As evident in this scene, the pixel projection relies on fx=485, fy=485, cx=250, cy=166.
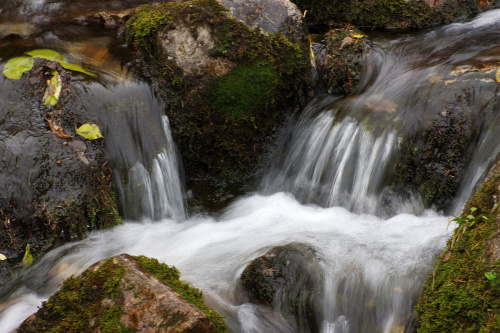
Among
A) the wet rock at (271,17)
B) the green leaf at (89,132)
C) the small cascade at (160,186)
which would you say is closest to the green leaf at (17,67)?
the green leaf at (89,132)

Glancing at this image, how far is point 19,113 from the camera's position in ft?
17.2

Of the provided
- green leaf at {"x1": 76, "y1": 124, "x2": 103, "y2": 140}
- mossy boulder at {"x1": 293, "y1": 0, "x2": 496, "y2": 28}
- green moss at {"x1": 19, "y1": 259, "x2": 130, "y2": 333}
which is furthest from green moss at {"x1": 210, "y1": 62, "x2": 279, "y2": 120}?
green moss at {"x1": 19, "y1": 259, "x2": 130, "y2": 333}

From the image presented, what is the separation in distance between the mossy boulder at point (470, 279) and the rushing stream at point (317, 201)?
17.7 inches

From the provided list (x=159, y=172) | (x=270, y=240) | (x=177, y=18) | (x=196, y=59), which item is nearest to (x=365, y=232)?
(x=270, y=240)

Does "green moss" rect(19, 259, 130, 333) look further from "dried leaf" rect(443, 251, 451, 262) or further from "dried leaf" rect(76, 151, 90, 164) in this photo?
"dried leaf" rect(443, 251, 451, 262)

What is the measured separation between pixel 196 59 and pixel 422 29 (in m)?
3.53

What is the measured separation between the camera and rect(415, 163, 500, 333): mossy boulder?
3.10 metres

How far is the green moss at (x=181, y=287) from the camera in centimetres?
354

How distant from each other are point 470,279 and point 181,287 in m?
2.07

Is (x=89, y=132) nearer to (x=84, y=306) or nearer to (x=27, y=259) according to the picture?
(x=27, y=259)

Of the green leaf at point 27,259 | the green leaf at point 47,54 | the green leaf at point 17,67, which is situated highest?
the green leaf at point 47,54

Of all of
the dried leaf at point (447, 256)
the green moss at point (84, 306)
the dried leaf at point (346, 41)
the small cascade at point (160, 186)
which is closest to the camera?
the green moss at point (84, 306)

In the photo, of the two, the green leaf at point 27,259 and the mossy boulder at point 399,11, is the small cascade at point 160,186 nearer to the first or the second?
the green leaf at point 27,259

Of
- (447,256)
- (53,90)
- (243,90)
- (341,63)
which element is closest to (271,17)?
(243,90)
